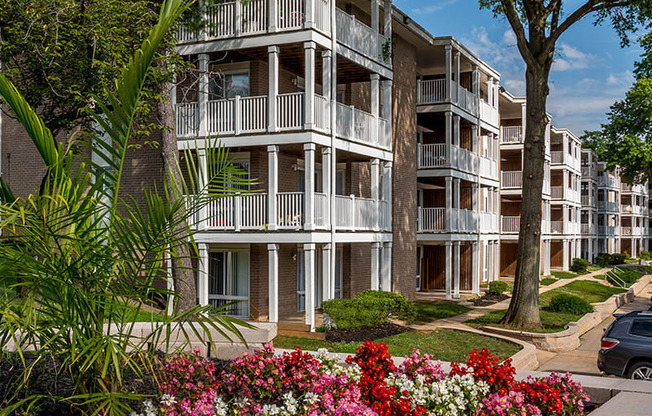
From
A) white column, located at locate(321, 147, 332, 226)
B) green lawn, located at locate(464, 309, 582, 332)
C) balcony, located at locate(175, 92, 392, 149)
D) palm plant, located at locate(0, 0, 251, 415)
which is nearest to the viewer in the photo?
palm plant, located at locate(0, 0, 251, 415)

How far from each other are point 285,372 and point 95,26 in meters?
11.2

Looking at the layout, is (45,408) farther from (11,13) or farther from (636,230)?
(636,230)

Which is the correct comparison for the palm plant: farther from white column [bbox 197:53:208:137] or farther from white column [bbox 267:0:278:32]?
white column [bbox 197:53:208:137]

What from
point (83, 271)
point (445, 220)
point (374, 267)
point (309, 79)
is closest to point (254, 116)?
point (309, 79)

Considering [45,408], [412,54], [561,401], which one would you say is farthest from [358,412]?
[412,54]

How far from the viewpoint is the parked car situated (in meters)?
13.0

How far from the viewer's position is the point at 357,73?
24109 millimetres

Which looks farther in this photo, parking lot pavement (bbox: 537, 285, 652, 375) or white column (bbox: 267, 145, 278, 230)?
white column (bbox: 267, 145, 278, 230)

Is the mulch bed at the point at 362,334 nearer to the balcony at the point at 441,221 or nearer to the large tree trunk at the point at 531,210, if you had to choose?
the large tree trunk at the point at 531,210

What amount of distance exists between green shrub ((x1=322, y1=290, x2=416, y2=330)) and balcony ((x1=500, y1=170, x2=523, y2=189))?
28.4 metres

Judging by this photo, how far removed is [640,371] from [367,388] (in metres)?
7.39

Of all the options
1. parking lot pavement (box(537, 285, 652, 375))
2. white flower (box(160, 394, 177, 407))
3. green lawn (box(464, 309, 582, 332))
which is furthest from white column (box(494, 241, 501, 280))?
white flower (box(160, 394, 177, 407))

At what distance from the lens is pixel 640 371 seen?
12891 millimetres

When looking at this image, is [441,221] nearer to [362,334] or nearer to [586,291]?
[586,291]
